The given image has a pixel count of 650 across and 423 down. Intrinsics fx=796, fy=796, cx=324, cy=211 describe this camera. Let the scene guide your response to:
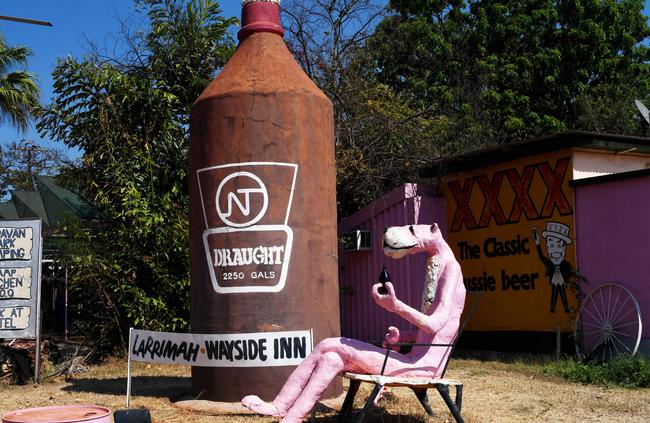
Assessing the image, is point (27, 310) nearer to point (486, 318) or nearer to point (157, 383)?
point (157, 383)

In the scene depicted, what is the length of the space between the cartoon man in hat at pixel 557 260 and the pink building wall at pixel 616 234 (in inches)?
10.0

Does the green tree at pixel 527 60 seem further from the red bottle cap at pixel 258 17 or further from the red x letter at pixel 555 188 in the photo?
the red bottle cap at pixel 258 17

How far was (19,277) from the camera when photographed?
11055mm

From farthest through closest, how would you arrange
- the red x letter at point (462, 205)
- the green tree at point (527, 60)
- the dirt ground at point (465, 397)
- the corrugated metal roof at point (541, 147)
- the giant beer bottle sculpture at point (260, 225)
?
the green tree at point (527, 60)
the red x letter at point (462, 205)
the corrugated metal roof at point (541, 147)
the giant beer bottle sculpture at point (260, 225)
the dirt ground at point (465, 397)

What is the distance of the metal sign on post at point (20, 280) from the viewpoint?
10.9m

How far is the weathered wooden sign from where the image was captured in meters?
10.9

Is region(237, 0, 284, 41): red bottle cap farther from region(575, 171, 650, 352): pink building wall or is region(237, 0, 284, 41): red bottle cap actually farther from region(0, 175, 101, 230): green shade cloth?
region(0, 175, 101, 230): green shade cloth

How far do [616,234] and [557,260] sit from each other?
118 cm

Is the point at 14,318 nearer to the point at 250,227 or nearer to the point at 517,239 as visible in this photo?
the point at 250,227

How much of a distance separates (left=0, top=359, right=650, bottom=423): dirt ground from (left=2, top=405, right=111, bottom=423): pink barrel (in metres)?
2.72

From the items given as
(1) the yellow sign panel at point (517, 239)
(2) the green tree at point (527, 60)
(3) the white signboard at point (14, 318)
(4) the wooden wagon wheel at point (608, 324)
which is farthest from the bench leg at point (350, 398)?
(2) the green tree at point (527, 60)

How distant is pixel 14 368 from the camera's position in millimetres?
11055

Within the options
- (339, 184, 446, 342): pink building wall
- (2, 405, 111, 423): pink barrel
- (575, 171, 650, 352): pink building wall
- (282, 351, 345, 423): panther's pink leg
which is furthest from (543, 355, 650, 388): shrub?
(2, 405, 111, 423): pink barrel

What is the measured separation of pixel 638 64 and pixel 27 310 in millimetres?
22104
